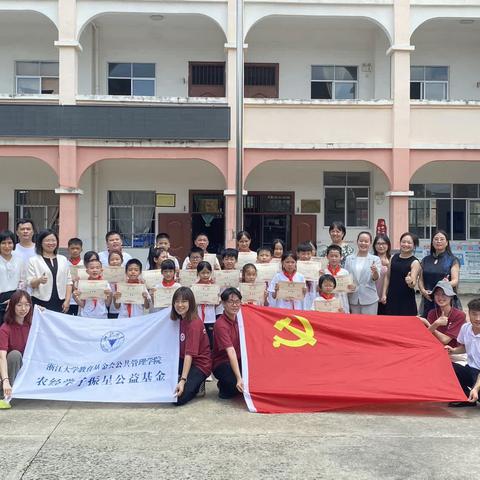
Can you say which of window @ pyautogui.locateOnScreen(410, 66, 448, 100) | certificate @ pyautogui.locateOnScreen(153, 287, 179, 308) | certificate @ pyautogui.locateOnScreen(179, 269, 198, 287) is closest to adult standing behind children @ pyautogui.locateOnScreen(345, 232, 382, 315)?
certificate @ pyautogui.locateOnScreen(179, 269, 198, 287)

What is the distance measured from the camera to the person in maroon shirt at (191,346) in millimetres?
5723

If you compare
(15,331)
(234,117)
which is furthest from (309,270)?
(234,117)

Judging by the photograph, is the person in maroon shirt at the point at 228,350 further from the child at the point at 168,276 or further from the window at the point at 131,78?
the window at the point at 131,78

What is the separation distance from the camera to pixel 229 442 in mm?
4629

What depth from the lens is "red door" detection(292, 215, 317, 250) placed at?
15695 millimetres

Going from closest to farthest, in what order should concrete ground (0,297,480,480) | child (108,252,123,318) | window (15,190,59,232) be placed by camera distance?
concrete ground (0,297,480,480) < child (108,252,123,318) < window (15,190,59,232)

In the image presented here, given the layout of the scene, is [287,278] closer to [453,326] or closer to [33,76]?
[453,326]

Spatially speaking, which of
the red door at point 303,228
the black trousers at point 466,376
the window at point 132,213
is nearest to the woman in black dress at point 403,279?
the black trousers at point 466,376

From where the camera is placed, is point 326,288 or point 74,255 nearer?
point 326,288

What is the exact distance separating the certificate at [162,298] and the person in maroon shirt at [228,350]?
0.75 meters

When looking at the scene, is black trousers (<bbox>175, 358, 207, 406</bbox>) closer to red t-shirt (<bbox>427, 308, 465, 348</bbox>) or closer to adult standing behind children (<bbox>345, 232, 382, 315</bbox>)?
adult standing behind children (<bbox>345, 232, 382, 315</bbox>)

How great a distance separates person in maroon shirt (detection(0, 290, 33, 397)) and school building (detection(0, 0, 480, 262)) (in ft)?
25.6

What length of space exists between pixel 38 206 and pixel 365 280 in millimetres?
11313

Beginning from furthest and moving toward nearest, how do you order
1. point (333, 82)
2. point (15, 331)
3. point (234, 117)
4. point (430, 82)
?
point (430, 82)
point (333, 82)
point (234, 117)
point (15, 331)
